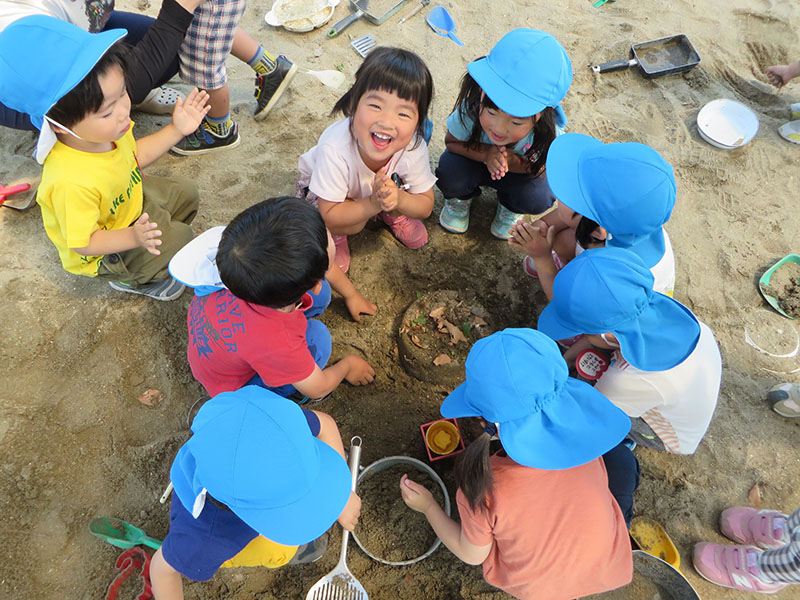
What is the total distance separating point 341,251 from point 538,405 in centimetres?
142

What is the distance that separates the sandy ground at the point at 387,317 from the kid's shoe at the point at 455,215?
69 mm

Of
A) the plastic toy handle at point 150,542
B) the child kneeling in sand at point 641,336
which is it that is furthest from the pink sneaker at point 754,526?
the plastic toy handle at point 150,542

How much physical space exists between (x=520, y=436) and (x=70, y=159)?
6.07 feet

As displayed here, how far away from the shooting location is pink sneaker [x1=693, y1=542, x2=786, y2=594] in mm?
1867

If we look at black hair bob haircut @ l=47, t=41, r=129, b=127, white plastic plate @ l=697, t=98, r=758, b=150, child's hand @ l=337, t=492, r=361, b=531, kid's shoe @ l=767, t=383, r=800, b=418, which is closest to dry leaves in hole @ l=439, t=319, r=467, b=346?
child's hand @ l=337, t=492, r=361, b=531

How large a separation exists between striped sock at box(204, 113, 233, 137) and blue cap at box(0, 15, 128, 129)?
3.73 ft

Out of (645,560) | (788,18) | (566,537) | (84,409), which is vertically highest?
(788,18)

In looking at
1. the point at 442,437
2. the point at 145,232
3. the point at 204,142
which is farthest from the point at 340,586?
the point at 204,142

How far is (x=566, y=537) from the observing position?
1545mm

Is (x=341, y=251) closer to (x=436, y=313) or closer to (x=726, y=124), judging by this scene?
(x=436, y=313)

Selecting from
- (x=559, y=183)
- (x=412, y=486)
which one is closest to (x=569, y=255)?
(x=559, y=183)

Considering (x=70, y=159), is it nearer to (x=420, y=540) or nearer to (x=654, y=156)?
(x=420, y=540)

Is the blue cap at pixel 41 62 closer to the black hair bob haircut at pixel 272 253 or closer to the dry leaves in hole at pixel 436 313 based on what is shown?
the black hair bob haircut at pixel 272 253

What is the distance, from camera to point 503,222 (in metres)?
2.72
